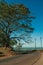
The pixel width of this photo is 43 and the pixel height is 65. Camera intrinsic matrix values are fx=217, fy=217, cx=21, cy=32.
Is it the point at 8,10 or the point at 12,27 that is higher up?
the point at 8,10

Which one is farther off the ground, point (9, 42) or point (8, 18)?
point (8, 18)

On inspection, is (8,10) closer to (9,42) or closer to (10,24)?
(10,24)

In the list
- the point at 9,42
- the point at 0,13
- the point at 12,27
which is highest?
the point at 0,13

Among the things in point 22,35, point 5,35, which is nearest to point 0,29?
point 5,35

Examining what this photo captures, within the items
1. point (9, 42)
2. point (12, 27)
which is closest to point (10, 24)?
point (12, 27)

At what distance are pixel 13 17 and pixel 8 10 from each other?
2391 mm

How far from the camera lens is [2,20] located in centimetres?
6178

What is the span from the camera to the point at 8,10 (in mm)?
60625

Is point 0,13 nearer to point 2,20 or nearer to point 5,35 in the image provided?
point 2,20

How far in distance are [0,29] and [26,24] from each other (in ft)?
26.1

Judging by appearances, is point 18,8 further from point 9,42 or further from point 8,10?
point 9,42

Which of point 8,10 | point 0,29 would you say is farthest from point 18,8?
point 0,29

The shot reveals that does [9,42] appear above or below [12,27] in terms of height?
below

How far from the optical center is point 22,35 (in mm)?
63562
